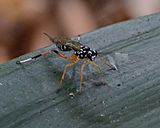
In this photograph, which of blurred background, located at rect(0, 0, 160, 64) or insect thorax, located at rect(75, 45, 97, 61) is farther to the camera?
blurred background, located at rect(0, 0, 160, 64)

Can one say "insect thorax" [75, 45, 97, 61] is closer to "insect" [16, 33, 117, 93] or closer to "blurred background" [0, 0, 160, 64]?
"insect" [16, 33, 117, 93]

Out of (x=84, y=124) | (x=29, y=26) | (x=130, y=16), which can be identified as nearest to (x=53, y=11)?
(x=29, y=26)

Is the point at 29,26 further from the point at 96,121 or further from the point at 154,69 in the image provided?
the point at 96,121

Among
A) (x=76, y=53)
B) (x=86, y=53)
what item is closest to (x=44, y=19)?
(x=76, y=53)

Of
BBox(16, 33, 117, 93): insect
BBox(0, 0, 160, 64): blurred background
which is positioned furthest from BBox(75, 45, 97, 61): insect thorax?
BBox(0, 0, 160, 64): blurred background

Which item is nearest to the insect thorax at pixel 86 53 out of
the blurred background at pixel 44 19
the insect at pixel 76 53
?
the insect at pixel 76 53

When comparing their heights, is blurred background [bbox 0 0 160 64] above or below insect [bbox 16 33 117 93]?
above
